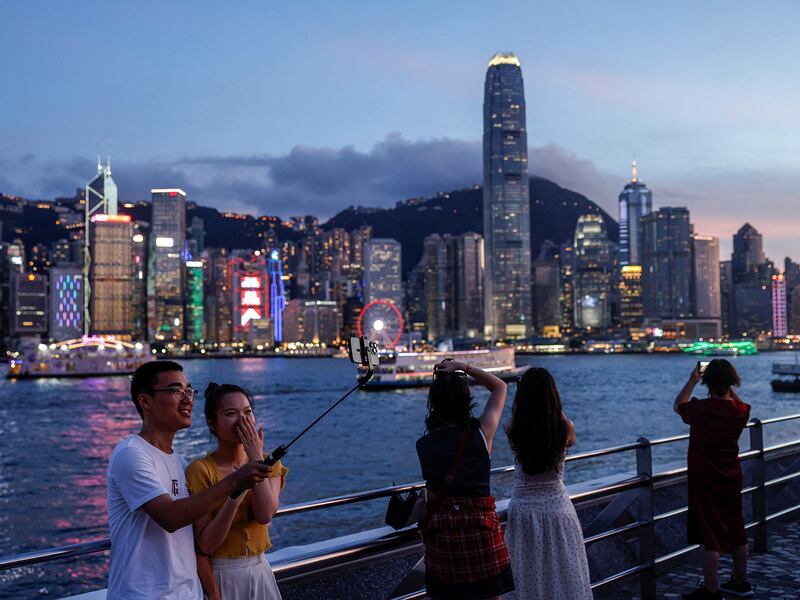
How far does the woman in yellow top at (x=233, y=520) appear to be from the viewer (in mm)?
2969

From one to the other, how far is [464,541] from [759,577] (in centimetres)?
351

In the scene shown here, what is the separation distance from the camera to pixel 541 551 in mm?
4227

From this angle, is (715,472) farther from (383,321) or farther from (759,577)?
(383,321)

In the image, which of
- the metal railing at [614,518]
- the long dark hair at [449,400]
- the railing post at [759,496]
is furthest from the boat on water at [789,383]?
the long dark hair at [449,400]

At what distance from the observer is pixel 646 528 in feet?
17.9

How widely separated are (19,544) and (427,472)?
2378cm

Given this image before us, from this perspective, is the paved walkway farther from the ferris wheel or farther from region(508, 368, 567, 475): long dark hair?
the ferris wheel

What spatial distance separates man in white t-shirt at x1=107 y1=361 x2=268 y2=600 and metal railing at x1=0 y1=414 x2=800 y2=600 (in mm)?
309

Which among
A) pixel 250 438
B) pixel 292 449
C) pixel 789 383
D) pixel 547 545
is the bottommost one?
pixel 292 449

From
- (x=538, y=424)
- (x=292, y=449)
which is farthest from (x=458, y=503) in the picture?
(x=292, y=449)

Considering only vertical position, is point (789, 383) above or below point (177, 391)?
below

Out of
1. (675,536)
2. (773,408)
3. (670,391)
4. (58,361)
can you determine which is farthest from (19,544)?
(58,361)

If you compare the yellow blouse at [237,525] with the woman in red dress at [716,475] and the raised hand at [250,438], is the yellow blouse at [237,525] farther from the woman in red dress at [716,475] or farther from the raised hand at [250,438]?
the woman in red dress at [716,475]

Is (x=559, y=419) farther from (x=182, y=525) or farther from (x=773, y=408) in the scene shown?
(x=773, y=408)
